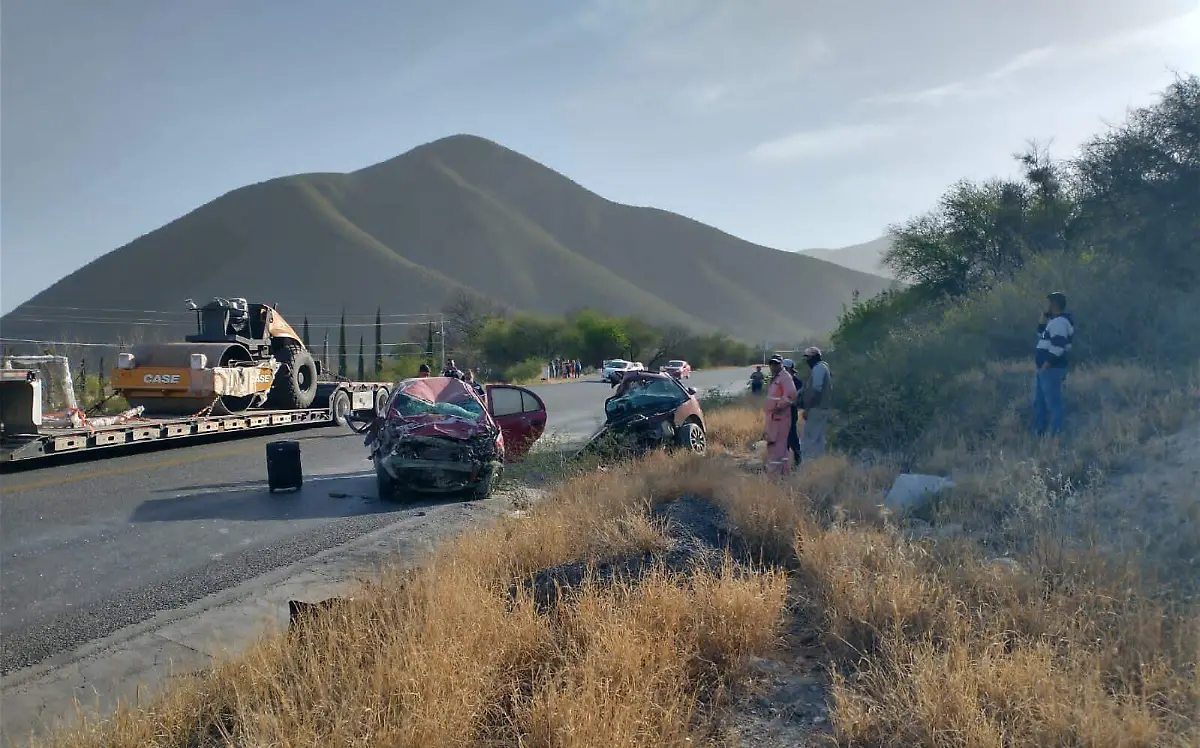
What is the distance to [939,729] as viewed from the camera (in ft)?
11.1

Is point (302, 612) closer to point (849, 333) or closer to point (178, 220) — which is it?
point (849, 333)

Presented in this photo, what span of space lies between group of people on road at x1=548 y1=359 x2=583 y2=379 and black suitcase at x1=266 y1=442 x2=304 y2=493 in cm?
4472

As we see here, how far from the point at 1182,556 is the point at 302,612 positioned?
5.81 m

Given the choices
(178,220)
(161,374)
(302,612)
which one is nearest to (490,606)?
(302,612)

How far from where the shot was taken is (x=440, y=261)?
118 meters

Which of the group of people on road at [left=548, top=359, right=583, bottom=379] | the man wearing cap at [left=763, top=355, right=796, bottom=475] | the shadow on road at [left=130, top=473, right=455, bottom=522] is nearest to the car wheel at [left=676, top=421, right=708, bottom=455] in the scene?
the man wearing cap at [left=763, top=355, right=796, bottom=475]

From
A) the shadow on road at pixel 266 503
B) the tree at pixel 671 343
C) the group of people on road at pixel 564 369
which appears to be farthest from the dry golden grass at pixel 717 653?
the tree at pixel 671 343

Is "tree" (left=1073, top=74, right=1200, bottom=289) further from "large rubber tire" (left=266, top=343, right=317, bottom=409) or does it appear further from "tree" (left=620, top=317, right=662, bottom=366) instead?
"tree" (left=620, top=317, right=662, bottom=366)

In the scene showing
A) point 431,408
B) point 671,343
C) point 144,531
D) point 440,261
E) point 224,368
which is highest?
point 440,261

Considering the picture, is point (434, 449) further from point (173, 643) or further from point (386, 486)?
point (173, 643)

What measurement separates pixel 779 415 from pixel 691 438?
2452 millimetres

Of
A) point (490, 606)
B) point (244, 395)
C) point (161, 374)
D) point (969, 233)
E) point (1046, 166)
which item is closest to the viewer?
point (490, 606)

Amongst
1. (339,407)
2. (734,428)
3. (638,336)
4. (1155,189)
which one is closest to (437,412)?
(734,428)

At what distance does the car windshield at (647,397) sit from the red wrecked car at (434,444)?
2746mm
